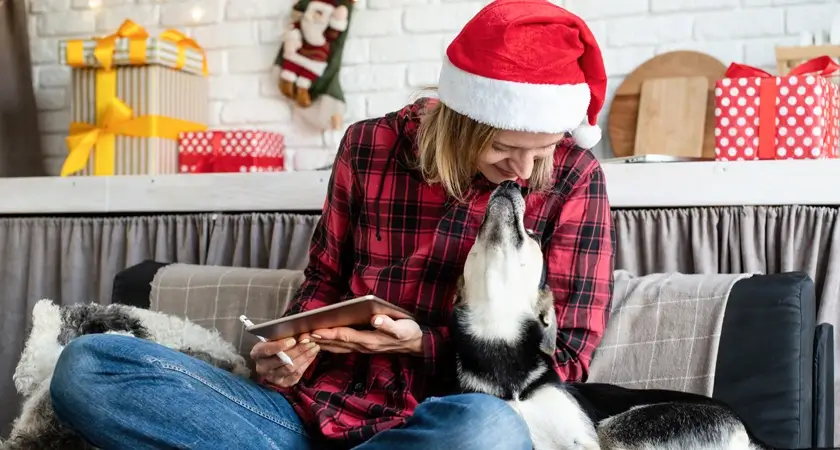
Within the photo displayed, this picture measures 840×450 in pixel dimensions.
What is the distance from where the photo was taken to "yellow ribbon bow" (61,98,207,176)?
286 centimetres

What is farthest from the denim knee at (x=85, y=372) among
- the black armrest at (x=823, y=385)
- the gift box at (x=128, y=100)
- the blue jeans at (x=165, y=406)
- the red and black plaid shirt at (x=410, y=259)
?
the gift box at (x=128, y=100)

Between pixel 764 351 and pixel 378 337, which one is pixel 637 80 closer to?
pixel 764 351

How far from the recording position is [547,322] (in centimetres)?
160

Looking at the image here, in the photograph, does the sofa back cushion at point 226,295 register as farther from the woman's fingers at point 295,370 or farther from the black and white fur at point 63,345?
the woman's fingers at point 295,370

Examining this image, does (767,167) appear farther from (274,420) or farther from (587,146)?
(274,420)

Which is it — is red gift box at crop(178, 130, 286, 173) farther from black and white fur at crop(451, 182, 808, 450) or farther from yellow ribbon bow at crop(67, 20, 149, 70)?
black and white fur at crop(451, 182, 808, 450)

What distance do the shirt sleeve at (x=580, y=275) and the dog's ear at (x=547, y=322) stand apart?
0.06 metres

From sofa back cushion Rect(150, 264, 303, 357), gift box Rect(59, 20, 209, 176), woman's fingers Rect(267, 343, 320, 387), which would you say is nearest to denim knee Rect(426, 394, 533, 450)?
woman's fingers Rect(267, 343, 320, 387)

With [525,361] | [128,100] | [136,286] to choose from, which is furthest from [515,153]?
Answer: [128,100]

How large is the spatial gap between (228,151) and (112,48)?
0.46 metres

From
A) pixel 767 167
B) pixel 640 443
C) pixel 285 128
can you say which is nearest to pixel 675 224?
pixel 767 167

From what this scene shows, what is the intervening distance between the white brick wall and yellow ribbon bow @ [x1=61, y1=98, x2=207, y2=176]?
24cm

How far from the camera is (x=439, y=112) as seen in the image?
5.78 ft

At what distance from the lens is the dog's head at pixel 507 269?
5.13ft
